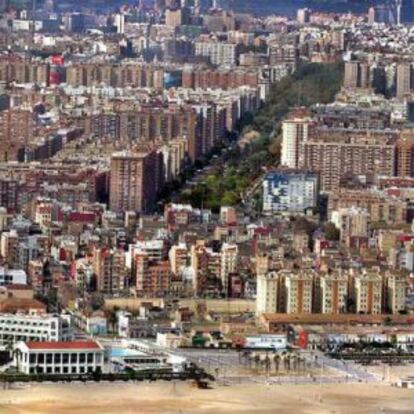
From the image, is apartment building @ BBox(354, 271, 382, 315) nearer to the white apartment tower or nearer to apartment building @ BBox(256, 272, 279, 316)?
apartment building @ BBox(256, 272, 279, 316)

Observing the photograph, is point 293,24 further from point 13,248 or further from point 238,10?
point 13,248

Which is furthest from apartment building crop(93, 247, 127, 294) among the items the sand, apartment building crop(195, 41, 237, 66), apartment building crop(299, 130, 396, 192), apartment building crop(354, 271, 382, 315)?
apartment building crop(195, 41, 237, 66)

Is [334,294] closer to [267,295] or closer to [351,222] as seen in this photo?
[267,295]

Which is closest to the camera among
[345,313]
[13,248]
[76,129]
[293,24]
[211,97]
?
[345,313]

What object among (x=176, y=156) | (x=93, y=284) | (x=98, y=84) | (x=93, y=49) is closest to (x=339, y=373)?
(x=93, y=284)

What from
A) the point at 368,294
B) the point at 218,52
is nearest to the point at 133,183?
the point at 368,294
